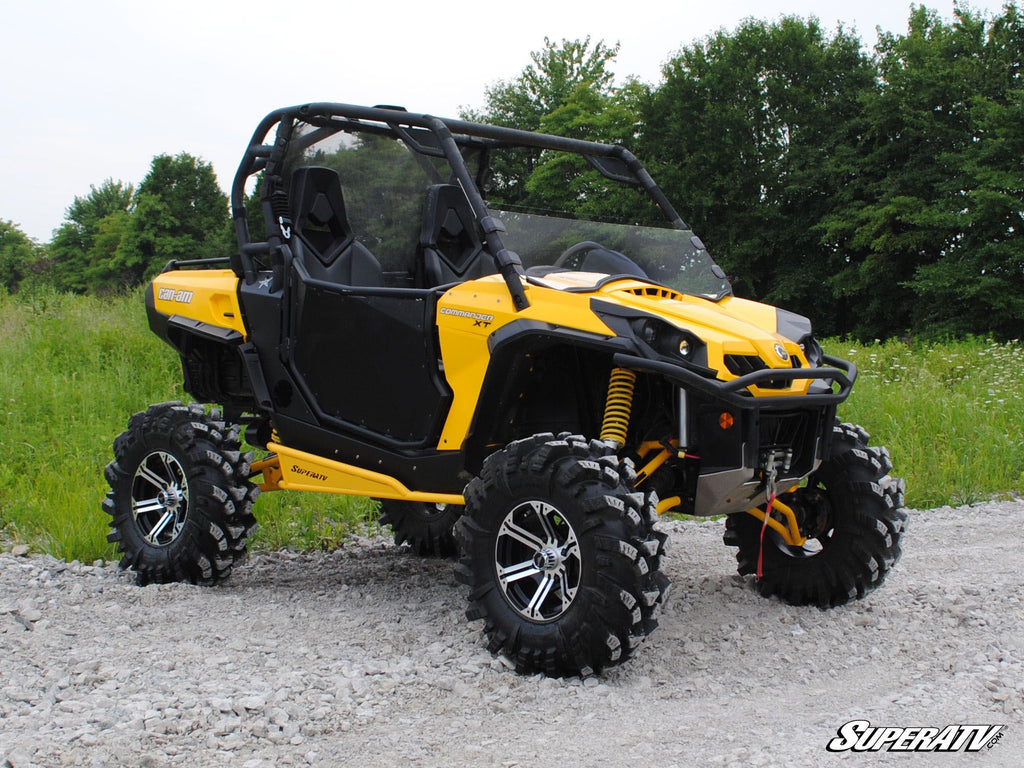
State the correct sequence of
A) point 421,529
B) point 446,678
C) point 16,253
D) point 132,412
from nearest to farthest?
point 446,678 < point 421,529 < point 132,412 < point 16,253

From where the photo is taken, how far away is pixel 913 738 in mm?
3117

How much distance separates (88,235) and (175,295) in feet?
178

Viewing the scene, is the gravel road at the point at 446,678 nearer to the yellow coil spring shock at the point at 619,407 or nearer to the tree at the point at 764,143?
the yellow coil spring shock at the point at 619,407

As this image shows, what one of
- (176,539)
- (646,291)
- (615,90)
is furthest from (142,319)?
(615,90)

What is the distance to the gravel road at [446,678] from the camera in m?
3.07

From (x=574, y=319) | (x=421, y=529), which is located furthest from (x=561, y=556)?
(x=421, y=529)

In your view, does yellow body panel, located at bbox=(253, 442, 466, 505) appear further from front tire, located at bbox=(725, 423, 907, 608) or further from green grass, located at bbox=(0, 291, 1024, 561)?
front tire, located at bbox=(725, 423, 907, 608)

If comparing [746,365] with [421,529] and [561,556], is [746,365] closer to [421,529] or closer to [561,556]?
[561,556]

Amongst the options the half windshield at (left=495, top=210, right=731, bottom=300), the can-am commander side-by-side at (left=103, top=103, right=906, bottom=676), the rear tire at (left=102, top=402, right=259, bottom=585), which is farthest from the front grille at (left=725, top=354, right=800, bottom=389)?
the rear tire at (left=102, top=402, right=259, bottom=585)

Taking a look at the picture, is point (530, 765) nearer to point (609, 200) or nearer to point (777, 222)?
point (609, 200)

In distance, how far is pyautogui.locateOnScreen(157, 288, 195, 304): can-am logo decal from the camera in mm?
5527

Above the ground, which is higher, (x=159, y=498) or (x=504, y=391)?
(x=504, y=391)

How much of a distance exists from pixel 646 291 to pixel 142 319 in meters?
8.67

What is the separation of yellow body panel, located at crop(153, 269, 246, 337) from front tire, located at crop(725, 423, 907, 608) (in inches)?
116
